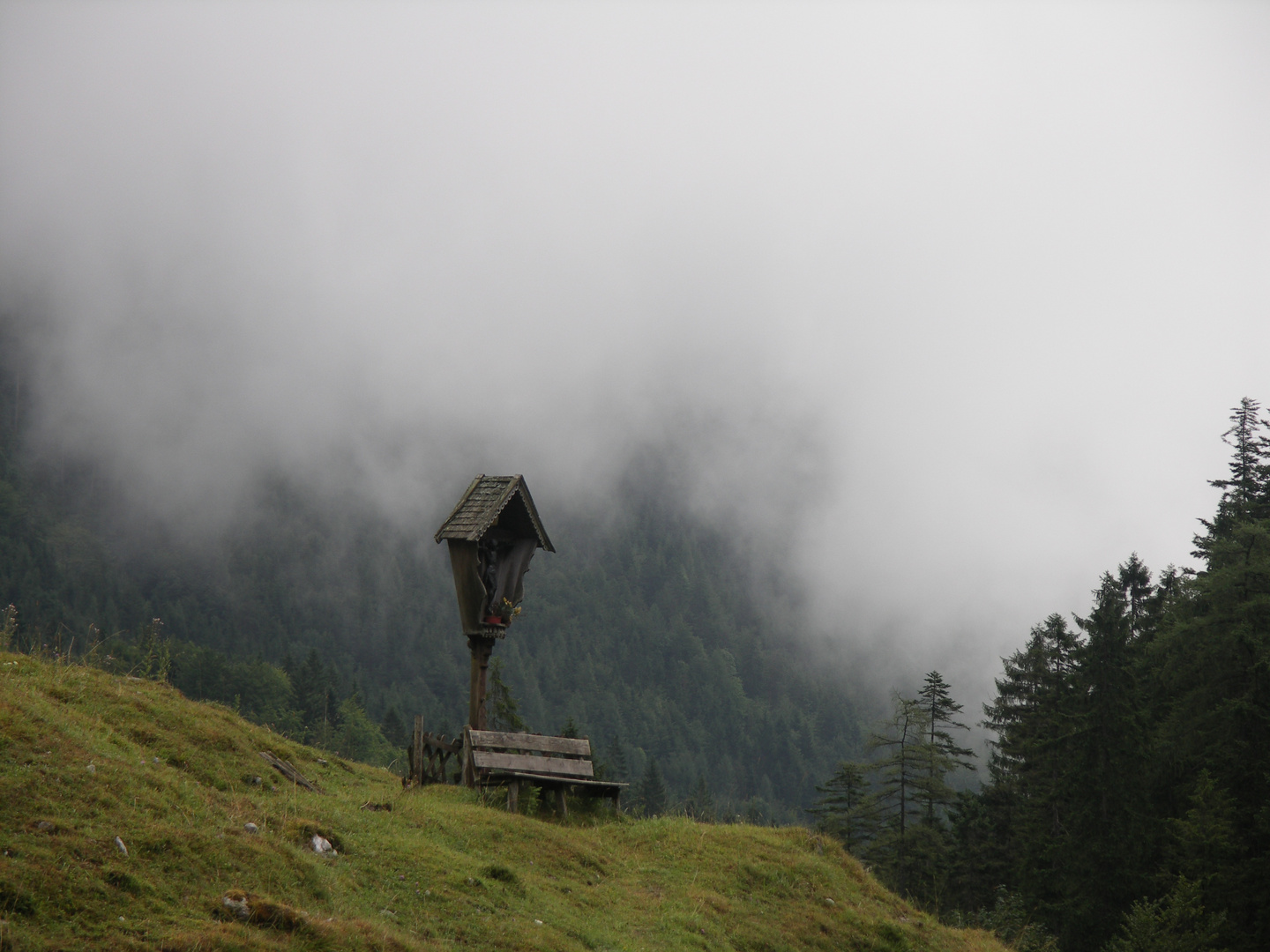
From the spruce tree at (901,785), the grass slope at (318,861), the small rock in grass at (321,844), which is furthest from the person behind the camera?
the spruce tree at (901,785)

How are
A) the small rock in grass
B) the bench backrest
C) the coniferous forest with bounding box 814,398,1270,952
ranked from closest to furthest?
the small rock in grass
the bench backrest
the coniferous forest with bounding box 814,398,1270,952

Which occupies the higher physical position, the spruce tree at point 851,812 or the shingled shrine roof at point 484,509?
the shingled shrine roof at point 484,509

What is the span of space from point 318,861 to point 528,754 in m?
6.56

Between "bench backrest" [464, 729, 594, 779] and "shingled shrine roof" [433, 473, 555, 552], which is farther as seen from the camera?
"shingled shrine roof" [433, 473, 555, 552]

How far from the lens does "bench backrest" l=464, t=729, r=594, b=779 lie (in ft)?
51.6

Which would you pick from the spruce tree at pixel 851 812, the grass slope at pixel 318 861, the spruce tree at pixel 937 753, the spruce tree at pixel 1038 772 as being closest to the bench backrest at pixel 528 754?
the grass slope at pixel 318 861

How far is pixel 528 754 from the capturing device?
54.1 ft

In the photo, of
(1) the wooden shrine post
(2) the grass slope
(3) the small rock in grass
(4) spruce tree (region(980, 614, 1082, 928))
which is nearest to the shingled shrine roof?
(1) the wooden shrine post

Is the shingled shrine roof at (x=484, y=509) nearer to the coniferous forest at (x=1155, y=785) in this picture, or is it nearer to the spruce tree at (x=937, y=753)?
the coniferous forest at (x=1155, y=785)

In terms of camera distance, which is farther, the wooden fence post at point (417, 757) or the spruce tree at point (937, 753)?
the spruce tree at point (937, 753)

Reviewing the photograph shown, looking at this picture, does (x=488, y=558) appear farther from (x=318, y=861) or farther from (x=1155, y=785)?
(x=1155, y=785)

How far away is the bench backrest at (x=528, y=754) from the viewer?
15.7 meters

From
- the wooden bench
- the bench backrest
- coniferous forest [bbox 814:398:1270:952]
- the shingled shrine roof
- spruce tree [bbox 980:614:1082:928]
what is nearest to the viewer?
the wooden bench

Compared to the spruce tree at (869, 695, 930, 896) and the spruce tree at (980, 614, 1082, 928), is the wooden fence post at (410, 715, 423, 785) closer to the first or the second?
the spruce tree at (980, 614, 1082, 928)
